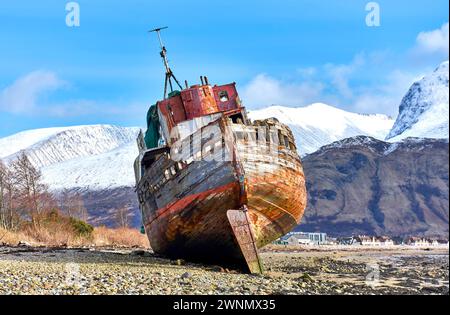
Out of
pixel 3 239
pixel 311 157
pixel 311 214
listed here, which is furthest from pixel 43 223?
pixel 311 157

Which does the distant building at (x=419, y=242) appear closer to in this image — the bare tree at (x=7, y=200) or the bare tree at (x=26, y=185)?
the bare tree at (x=26, y=185)

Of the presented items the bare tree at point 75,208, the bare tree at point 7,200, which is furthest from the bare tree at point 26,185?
the bare tree at point 75,208

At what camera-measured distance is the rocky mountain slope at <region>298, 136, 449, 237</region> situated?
134 metres

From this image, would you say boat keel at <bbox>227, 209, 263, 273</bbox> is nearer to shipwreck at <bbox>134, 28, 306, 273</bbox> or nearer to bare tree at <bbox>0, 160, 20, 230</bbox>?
shipwreck at <bbox>134, 28, 306, 273</bbox>

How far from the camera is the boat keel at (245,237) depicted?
14981 millimetres

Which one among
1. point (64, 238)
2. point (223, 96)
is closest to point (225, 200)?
point (223, 96)

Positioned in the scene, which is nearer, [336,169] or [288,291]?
[288,291]

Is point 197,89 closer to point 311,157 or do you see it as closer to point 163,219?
point 163,219

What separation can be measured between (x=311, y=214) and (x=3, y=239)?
12122 centimetres

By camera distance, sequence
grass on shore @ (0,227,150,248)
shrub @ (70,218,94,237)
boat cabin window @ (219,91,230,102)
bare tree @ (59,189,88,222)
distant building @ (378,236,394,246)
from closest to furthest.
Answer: boat cabin window @ (219,91,230,102), grass on shore @ (0,227,150,248), shrub @ (70,218,94,237), bare tree @ (59,189,88,222), distant building @ (378,236,394,246)

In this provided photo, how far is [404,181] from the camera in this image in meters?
155

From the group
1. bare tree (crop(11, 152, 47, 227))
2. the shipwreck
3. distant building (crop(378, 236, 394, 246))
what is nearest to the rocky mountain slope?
distant building (crop(378, 236, 394, 246))

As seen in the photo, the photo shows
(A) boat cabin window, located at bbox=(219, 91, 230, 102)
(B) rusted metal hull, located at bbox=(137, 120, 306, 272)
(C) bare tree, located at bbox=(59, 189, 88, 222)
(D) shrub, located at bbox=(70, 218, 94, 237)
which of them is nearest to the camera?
(B) rusted metal hull, located at bbox=(137, 120, 306, 272)

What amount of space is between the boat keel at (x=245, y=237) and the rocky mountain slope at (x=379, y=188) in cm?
11390
